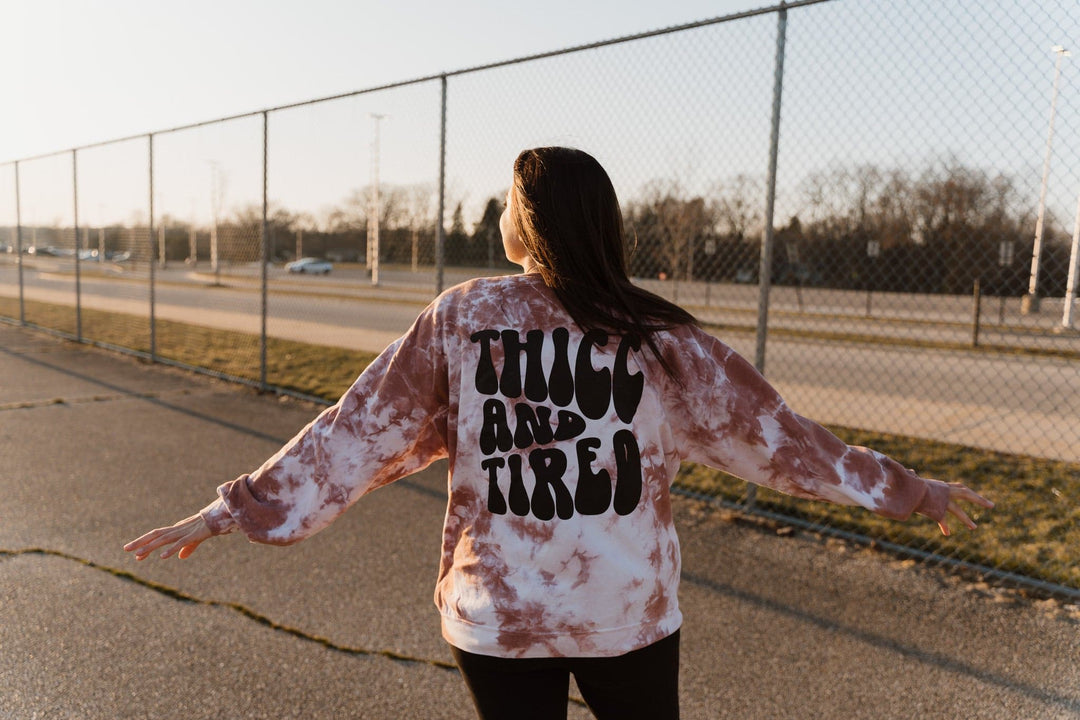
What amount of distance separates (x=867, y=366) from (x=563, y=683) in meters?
12.4

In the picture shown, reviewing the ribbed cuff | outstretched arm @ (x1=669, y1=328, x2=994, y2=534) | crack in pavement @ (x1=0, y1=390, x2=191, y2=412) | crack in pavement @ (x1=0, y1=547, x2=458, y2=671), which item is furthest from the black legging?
crack in pavement @ (x1=0, y1=390, x2=191, y2=412)

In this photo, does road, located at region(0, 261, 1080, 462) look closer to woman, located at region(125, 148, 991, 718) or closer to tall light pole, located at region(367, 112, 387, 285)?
tall light pole, located at region(367, 112, 387, 285)

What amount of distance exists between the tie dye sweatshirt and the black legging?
3 cm

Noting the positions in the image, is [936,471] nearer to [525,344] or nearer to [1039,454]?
[1039,454]

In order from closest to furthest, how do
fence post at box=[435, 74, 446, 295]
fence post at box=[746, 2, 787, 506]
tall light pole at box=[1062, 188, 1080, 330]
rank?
fence post at box=[746, 2, 787, 506] → tall light pole at box=[1062, 188, 1080, 330] → fence post at box=[435, 74, 446, 295]

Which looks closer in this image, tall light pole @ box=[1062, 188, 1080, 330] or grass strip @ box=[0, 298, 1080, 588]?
A: grass strip @ box=[0, 298, 1080, 588]

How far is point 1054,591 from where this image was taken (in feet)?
13.0

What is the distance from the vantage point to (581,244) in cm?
163

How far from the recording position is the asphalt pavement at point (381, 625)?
2986 millimetres

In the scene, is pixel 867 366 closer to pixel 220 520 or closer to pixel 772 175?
pixel 772 175

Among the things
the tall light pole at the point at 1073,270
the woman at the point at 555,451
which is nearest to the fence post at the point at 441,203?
the tall light pole at the point at 1073,270

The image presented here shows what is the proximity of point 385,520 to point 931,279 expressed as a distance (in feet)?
33.3

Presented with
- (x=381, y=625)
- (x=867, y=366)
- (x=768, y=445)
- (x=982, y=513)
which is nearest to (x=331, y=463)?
(x=768, y=445)

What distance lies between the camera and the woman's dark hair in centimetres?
161
